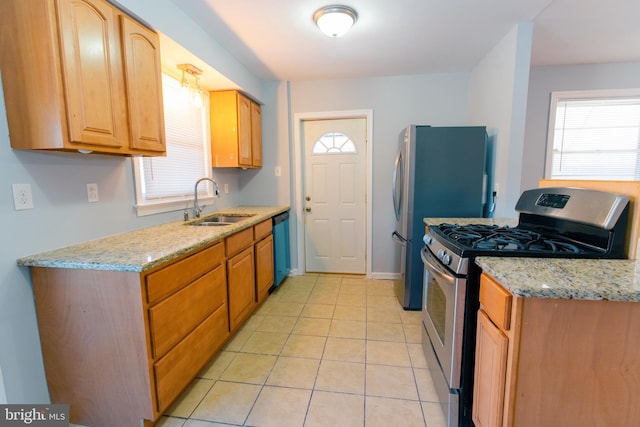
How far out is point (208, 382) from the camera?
1.76 m

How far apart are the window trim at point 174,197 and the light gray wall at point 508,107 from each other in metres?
2.74

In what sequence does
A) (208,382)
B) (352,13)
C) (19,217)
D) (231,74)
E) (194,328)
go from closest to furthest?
(19,217) < (194,328) < (208,382) < (352,13) < (231,74)

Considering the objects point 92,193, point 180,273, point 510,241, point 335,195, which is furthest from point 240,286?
point 510,241

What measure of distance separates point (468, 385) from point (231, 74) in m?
2.89

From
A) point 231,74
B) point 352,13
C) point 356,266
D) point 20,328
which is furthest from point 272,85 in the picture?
point 20,328

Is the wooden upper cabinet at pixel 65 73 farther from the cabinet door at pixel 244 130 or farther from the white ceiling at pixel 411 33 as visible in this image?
the cabinet door at pixel 244 130

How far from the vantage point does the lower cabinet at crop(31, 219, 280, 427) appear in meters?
1.29

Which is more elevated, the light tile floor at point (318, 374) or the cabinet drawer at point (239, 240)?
the cabinet drawer at point (239, 240)

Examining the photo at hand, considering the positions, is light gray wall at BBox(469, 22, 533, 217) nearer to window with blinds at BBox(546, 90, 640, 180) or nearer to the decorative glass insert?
window with blinds at BBox(546, 90, 640, 180)

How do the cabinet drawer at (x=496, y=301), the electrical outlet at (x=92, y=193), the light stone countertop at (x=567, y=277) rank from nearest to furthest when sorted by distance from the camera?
the light stone countertop at (x=567, y=277), the cabinet drawer at (x=496, y=301), the electrical outlet at (x=92, y=193)

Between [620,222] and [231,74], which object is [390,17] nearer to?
[231,74]

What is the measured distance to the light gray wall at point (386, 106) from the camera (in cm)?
315

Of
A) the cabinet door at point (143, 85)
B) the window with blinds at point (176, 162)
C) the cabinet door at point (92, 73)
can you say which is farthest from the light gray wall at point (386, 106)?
the cabinet door at point (92, 73)

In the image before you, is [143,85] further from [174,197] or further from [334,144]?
[334,144]
